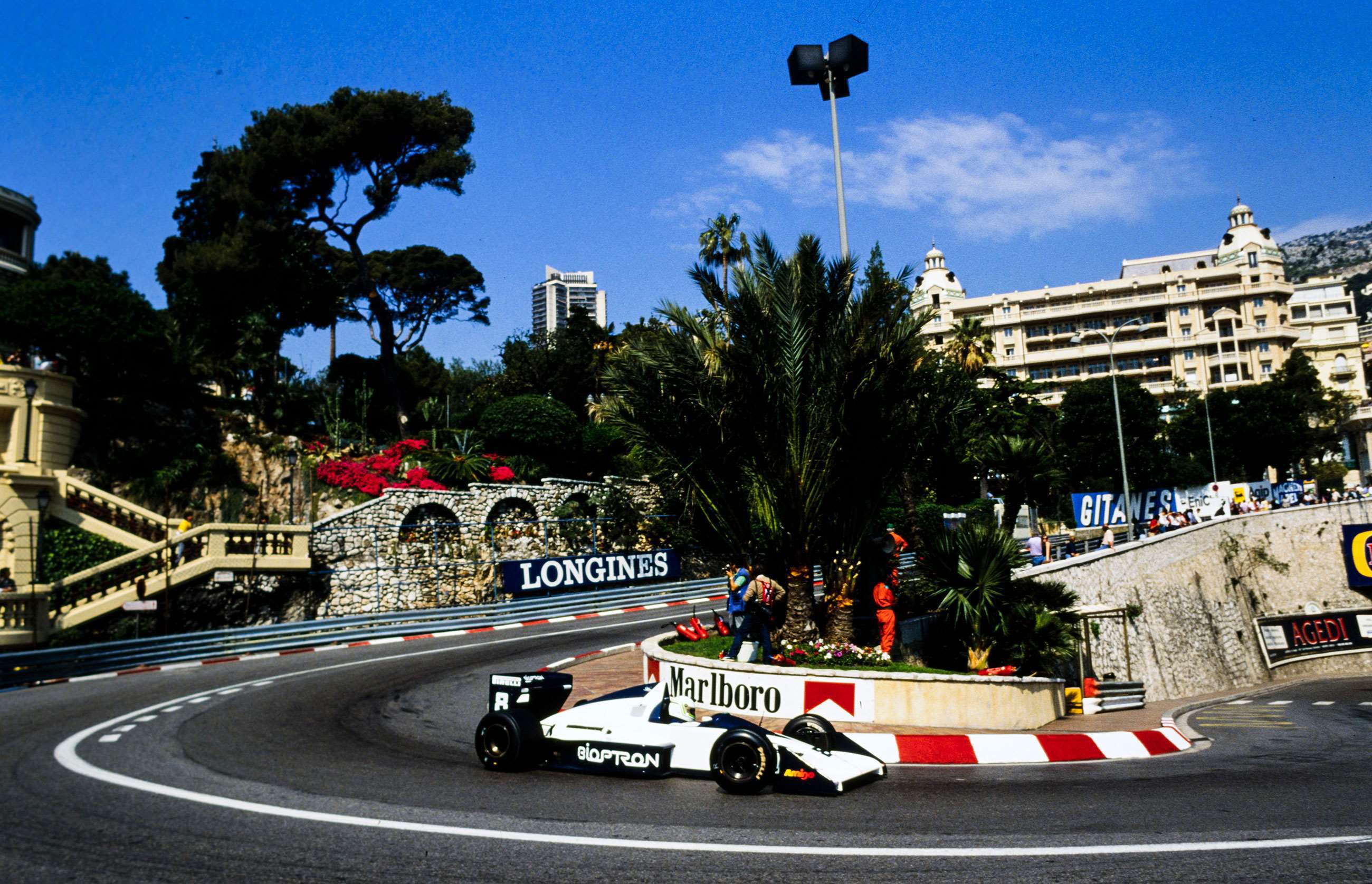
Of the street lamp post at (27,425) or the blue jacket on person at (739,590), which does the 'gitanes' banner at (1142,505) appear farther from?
the street lamp post at (27,425)

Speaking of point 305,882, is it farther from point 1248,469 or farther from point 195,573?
point 1248,469

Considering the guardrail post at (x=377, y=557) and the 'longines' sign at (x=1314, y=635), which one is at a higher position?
the guardrail post at (x=377, y=557)

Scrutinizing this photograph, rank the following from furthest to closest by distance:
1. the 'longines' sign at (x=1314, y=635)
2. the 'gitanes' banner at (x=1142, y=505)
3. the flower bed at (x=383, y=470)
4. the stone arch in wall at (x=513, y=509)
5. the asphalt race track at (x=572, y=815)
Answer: the 'gitanes' banner at (x=1142, y=505) → the flower bed at (x=383, y=470) → the 'longines' sign at (x=1314, y=635) → the stone arch in wall at (x=513, y=509) → the asphalt race track at (x=572, y=815)

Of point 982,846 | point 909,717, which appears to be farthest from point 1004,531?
point 982,846

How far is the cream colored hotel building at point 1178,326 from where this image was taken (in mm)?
103688

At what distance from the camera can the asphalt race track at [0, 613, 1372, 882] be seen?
20.2 feet

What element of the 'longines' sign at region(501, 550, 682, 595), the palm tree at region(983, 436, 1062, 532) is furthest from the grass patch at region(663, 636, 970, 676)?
the 'longines' sign at region(501, 550, 682, 595)

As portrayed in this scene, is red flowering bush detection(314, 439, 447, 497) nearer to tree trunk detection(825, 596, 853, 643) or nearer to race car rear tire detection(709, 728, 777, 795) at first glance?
tree trunk detection(825, 596, 853, 643)

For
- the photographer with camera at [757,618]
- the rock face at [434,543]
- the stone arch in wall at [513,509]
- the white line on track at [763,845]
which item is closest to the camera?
the white line on track at [763,845]

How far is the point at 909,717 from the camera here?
40.0 ft

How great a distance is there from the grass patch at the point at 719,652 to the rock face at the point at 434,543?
1336cm

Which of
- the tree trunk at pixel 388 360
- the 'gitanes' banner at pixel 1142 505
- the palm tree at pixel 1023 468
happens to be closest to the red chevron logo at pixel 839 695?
the palm tree at pixel 1023 468

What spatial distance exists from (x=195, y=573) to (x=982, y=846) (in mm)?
25112

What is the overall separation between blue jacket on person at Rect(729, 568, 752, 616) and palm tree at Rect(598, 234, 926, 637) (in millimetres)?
873
